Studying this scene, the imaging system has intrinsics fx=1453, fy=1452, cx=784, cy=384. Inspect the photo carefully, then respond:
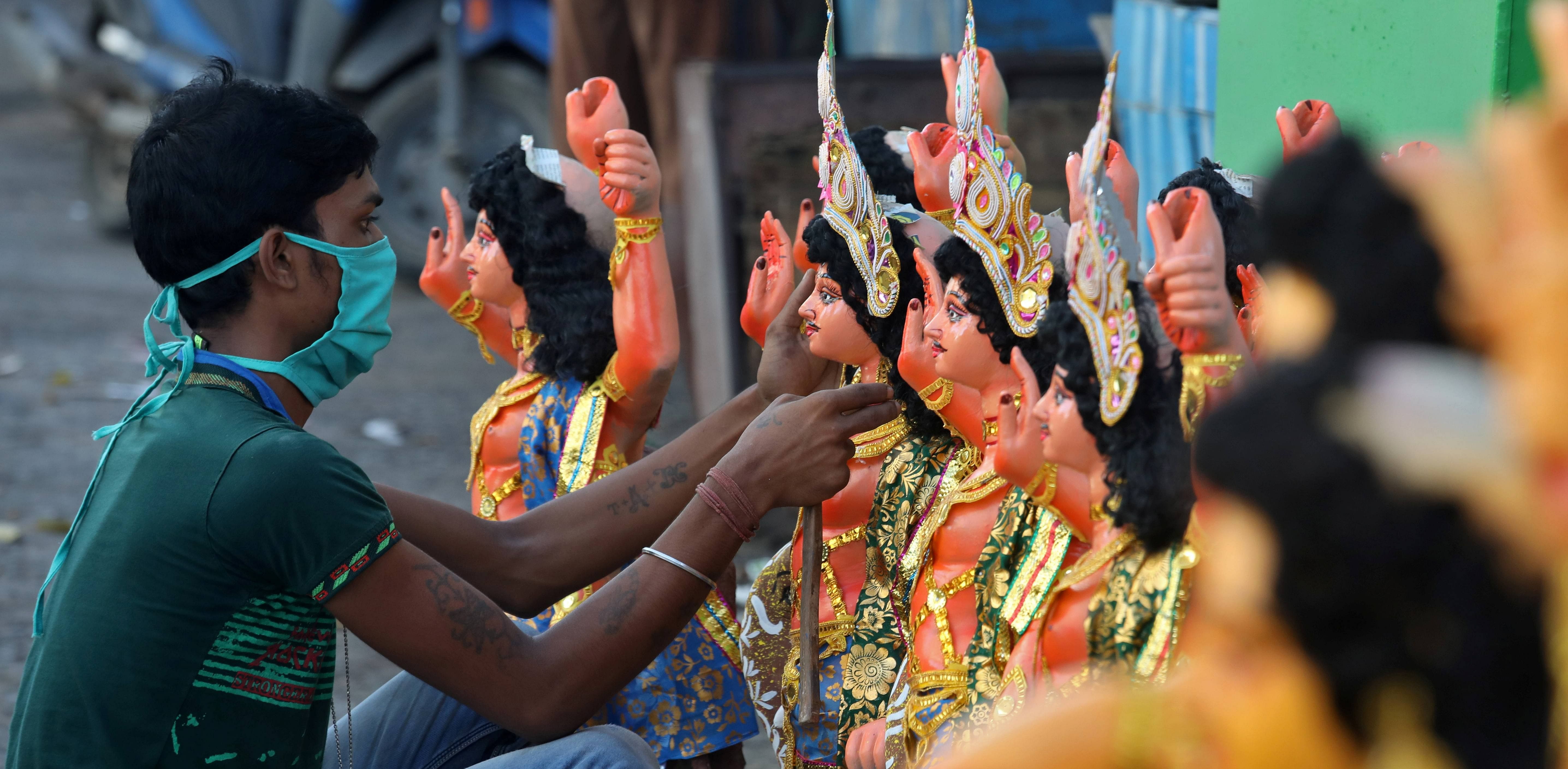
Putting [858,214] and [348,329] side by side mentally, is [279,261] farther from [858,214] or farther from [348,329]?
[858,214]

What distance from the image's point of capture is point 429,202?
31.5 ft

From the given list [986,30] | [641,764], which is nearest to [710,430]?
[641,764]

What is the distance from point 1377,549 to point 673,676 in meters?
2.22

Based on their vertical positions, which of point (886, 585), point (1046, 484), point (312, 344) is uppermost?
point (312, 344)

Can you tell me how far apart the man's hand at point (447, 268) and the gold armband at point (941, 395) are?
1.32 metres

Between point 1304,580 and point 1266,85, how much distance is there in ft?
9.00

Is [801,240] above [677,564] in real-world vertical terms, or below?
above

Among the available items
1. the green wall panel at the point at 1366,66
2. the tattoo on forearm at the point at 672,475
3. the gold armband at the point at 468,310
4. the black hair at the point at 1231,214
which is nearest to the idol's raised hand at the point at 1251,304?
the black hair at the point at 1231,214

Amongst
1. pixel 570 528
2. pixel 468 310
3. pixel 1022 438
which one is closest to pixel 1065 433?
pixel 1022 438

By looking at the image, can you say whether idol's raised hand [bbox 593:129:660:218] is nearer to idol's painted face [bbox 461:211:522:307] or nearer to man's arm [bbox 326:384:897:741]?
idol's painted face [bbox 461:211:522:307]

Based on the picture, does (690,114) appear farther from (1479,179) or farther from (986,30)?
(1479,179)

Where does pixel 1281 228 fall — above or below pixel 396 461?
above

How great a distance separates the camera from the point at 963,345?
229cm

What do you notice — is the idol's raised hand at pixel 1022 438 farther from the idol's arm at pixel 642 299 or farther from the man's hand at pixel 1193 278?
the idol's arm at pixel 642 299
